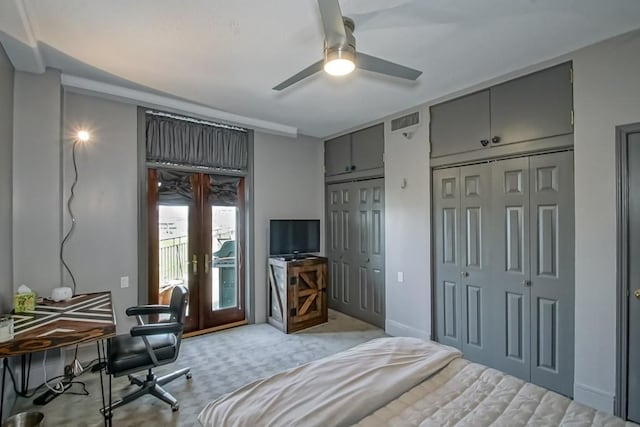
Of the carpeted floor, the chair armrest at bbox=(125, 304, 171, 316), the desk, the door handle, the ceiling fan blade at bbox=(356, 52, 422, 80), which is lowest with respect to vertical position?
the carpeted floor

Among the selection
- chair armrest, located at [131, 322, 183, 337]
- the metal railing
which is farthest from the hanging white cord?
the metal railing

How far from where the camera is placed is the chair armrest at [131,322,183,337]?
7.85ft

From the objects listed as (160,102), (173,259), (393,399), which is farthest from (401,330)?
(160,102)

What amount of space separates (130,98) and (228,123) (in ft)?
3.85

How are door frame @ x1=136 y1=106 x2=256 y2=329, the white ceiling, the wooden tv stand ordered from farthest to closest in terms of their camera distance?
the wooden tv stand → door frame @ x1=136 y1=106 x2=256 y2=329 → the white ceiling

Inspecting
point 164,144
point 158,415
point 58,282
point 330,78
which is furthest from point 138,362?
point 330,78

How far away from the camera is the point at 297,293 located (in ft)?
14.1

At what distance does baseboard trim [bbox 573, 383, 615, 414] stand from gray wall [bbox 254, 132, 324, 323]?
3.56m

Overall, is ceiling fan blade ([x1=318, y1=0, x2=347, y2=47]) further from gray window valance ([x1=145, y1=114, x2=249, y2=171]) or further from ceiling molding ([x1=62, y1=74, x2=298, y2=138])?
gray window valance ([x1=145, y1=114, x2=249, y2=171])

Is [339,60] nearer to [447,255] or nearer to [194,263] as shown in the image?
[447,255]

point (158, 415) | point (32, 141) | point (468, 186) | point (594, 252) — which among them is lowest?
point (158, 415)

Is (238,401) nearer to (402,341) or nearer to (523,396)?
(402,341)

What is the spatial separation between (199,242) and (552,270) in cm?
385

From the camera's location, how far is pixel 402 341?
215 centimetres
